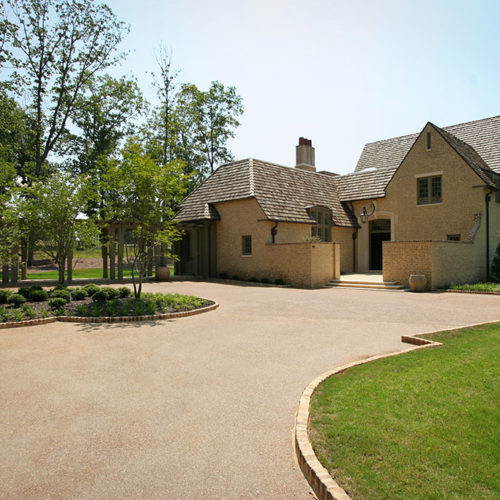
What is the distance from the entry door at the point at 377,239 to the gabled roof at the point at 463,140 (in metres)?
4.27

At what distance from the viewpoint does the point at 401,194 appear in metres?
24.8

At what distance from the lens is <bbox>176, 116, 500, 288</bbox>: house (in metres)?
20.5

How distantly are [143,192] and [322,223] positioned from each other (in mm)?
14823

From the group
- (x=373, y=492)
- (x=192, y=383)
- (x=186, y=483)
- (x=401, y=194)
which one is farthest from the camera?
(x=401, y=194)

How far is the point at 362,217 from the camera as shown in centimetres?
2719

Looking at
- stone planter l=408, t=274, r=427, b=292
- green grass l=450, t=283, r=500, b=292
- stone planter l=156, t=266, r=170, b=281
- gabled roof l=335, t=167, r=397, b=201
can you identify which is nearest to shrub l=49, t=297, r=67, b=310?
stone planter l=156, t=266, r=170, b=281

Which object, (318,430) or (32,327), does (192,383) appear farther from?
(32,327)

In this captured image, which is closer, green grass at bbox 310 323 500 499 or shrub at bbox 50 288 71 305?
green grass at bbox 310 323 500 499

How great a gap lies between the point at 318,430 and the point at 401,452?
0.83 m

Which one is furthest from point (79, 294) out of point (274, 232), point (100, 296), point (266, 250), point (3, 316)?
point (274, 232)

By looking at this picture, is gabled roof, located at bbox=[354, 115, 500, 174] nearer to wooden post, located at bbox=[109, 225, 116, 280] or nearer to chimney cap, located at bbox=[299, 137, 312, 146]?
chimney cap, located at bbox=[299, 137, 312, 146]

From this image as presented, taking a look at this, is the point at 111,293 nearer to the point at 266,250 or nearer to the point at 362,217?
the point at 266,250

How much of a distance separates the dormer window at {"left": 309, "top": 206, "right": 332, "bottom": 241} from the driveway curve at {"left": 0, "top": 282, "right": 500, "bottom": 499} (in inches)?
564

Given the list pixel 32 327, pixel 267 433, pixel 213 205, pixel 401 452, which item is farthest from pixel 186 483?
pixel 213 205
